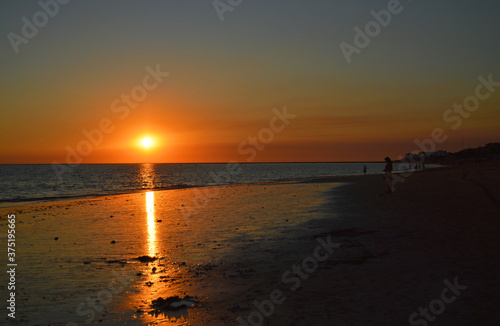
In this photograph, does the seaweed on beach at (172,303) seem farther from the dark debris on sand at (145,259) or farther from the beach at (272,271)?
the dark debris on sand at (145,259)

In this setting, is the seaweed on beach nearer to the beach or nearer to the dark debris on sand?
the beach

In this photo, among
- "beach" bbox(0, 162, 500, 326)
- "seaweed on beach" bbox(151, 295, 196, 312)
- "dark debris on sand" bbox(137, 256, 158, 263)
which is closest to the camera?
"beach" bbox(0, 162, 500, 326)

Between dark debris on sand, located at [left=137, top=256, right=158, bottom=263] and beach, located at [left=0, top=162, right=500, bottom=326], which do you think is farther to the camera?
dark debris on sand, located at [left=137, top=256, right=158, bottom=263]

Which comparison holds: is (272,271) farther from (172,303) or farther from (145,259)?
(145,259)

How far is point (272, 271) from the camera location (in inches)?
437

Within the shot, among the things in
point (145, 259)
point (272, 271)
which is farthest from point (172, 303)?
point (145, 259)

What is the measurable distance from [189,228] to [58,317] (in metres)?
11.6

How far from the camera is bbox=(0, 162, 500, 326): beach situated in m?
7.92

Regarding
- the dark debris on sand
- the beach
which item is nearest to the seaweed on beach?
the beach

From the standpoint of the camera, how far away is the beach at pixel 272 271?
7.92m

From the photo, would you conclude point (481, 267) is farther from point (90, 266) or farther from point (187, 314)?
point (90, 266)

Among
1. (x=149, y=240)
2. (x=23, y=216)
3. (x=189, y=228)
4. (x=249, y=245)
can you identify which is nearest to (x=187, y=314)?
(x=249, y=245)

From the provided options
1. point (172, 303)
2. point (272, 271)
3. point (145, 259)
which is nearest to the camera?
point (172, 303)

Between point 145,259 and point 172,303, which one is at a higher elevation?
point 145,259
